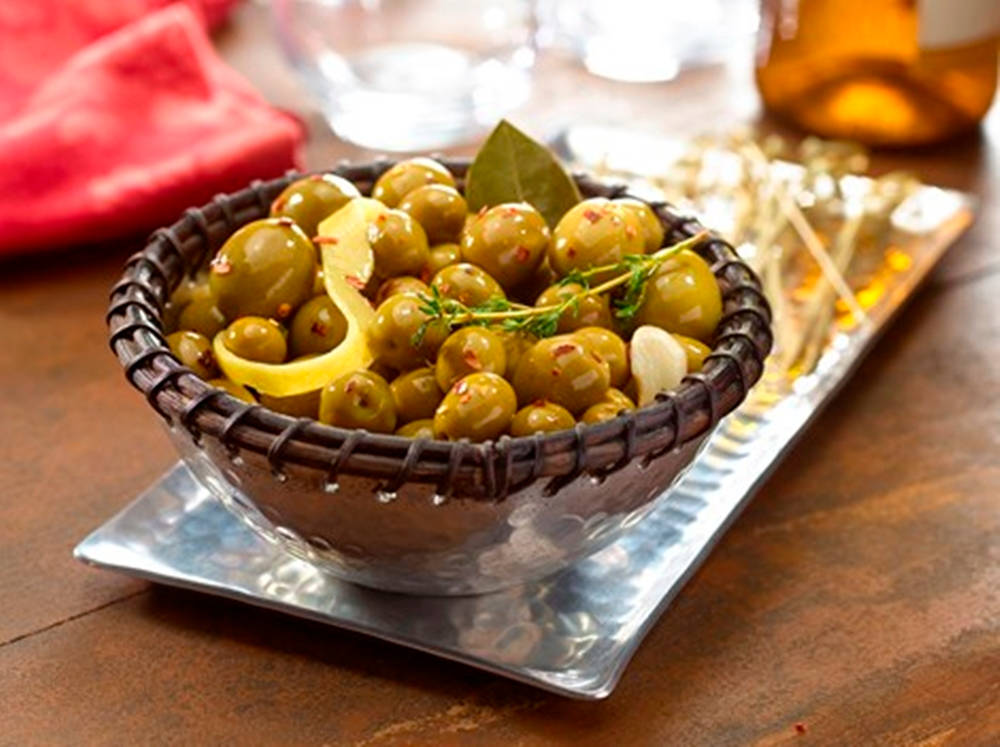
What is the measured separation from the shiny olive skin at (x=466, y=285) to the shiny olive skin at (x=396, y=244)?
0.02m

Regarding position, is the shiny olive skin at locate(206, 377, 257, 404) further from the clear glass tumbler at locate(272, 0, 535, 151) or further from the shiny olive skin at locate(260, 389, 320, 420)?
the clear glass tumbler at locate(272, 0, 535, 151)

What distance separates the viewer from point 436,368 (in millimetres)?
639

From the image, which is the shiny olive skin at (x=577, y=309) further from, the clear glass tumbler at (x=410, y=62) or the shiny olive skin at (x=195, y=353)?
the clear glass tumbler at (x=410, y=62)

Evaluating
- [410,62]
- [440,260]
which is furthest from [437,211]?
[410,62]

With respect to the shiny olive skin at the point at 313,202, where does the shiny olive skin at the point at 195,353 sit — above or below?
below

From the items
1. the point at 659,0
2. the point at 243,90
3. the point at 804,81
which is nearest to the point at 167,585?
the point at 243,90

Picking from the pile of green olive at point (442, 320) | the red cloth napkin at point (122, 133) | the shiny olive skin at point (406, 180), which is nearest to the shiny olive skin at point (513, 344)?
the pile of green olive at point (442, 320)

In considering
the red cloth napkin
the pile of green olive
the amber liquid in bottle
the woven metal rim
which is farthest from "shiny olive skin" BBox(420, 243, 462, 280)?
the amber liquid in bottle

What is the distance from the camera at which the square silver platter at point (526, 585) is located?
0.66m

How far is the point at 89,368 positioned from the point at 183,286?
19 centimetres

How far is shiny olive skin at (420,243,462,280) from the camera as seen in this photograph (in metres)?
0.70

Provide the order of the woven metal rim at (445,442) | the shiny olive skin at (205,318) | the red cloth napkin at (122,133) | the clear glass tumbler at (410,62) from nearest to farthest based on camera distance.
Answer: the woven metal rim at (445,442) → the shiny olive skin at (205,318) → the red cloth napkin at (122,133) → the clear glass tumbler at (410,62)

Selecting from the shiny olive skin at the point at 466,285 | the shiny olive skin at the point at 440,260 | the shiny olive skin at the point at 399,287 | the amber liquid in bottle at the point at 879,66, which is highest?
the shiny olive skin at the point at 466,285

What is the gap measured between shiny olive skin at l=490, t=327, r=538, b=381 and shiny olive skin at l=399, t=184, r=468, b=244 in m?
0.08
